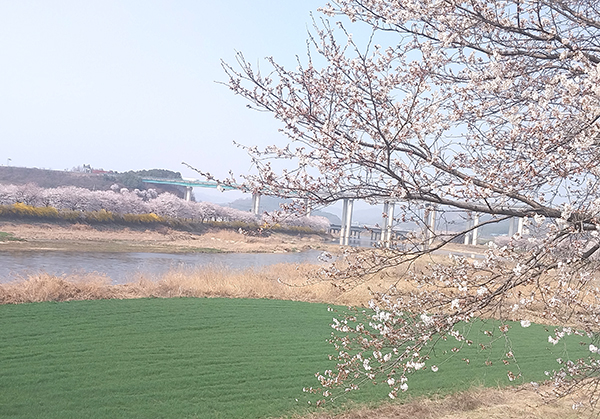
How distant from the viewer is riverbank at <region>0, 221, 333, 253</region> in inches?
1158

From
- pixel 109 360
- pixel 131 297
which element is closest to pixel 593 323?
pixel 109 360

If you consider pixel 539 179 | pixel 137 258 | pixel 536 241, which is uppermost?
pixel 539 179

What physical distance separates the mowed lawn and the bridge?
5.46 ft

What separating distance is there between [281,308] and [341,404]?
5542 millimetres

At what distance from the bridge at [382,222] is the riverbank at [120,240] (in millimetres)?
4537

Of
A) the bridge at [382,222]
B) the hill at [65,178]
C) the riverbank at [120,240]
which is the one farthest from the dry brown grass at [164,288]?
the hill at [65,178]

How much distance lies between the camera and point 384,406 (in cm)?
579

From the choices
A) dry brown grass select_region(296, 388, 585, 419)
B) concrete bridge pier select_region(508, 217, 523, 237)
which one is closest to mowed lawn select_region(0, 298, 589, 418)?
dry brown grass select_region(296, 388, 585, 419)

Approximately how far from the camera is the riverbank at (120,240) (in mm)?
29406

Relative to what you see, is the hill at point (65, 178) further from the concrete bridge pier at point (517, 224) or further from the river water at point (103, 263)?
the concrete bridge pier at point (517, 224)

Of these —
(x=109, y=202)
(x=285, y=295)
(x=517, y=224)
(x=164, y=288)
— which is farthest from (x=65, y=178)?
(x=517, y=224)

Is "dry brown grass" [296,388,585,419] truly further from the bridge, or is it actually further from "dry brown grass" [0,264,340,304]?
"dry brown grass" [0,264,340,304]

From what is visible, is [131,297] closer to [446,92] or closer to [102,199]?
[446,92]

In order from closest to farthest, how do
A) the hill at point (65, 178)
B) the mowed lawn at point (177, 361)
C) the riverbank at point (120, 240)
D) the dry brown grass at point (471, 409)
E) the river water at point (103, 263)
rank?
1. the mowed lawn at point (177, 361)
2. the dry brown grass at point (471, 409)
3. the river water at point (103, 263)
4. the riverbank at point (120, 240)
5. the hill at point (65, 178)
